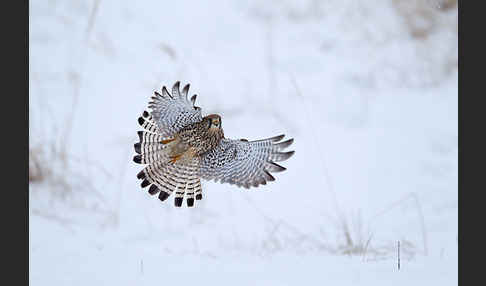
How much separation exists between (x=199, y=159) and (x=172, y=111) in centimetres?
25

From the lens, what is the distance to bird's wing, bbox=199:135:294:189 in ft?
5.93

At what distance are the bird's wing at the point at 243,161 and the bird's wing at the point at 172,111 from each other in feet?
0.63

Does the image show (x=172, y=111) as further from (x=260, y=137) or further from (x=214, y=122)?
(x=260, y=137)

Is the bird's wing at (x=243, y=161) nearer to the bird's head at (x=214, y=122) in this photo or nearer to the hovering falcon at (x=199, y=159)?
the hovering falcon at (x=199, y=159)

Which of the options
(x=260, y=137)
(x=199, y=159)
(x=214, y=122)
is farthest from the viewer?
(x=260, y=137)

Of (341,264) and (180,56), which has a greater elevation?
(180,56)

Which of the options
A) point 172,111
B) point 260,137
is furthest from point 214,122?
point 260,137

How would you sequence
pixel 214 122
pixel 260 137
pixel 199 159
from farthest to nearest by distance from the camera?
pixel 260 137 < pixel 199 159 < pixel 214 122

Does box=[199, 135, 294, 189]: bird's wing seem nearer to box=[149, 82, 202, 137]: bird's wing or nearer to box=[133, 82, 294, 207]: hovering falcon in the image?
box=[133, 82, 294, 207]: hovering falcon

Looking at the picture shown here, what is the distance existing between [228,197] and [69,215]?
3.16 ft

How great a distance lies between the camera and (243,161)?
187cm

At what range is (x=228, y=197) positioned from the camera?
11.1ft

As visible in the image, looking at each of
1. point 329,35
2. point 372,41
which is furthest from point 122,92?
point 372,41

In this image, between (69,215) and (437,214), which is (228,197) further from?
(437,214)
